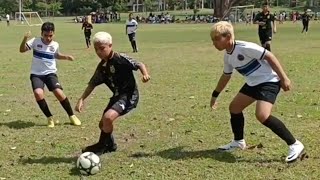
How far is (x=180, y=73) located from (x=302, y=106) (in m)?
6.31

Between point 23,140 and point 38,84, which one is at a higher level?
point 38,84

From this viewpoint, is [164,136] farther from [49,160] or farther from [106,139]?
[49,160]

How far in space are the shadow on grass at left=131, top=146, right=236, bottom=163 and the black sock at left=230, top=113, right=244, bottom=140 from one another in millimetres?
336

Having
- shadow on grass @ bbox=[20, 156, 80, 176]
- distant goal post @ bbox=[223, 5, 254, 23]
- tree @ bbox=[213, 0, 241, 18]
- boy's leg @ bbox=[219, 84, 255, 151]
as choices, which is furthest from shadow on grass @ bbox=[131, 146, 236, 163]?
tree @ bbox=[213, 0, 241, 18]

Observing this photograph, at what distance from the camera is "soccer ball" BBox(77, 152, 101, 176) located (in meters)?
6.32

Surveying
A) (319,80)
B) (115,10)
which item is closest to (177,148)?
(319,80)

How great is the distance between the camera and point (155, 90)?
1303 cm

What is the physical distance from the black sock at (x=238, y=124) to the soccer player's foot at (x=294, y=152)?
82 cm

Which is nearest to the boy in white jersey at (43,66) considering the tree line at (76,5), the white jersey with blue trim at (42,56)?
the white jersey with blue trim at (42,56)

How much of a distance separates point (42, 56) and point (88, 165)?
3.28 meters

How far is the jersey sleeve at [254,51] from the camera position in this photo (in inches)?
256

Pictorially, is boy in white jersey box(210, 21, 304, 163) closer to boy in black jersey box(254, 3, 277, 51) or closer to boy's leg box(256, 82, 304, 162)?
boy's leg box(256, 82, 304, 162)

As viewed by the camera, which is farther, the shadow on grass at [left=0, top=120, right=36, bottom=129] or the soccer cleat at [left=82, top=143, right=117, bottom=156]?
the shadow on grass at [left=0, top=120, right=36, bottom=129]

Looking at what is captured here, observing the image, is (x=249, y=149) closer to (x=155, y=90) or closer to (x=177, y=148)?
(x=177, y=148)
